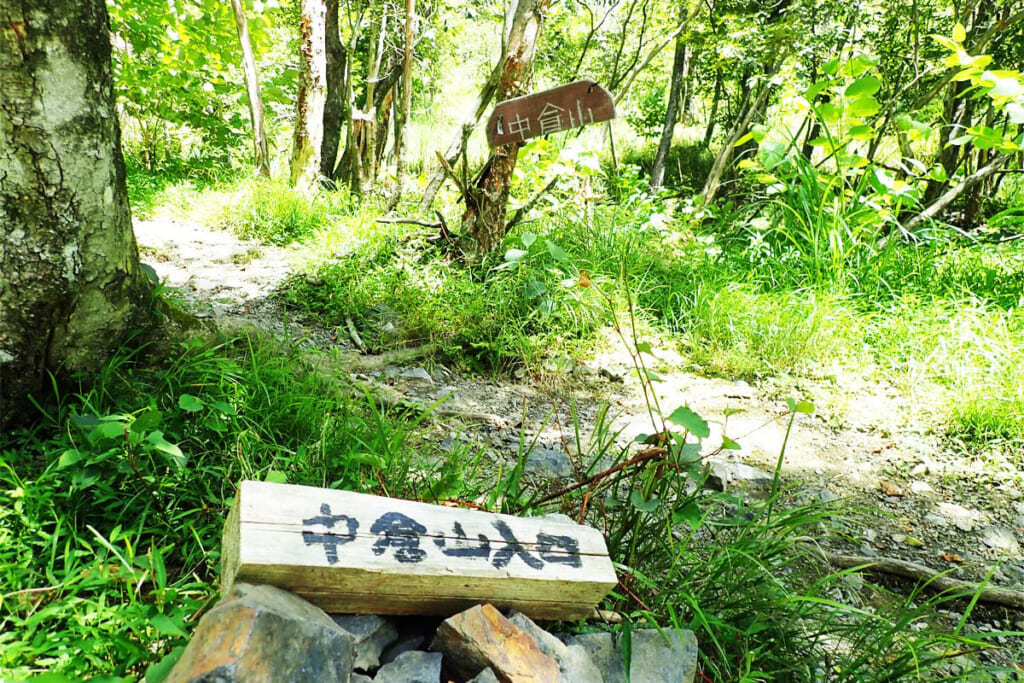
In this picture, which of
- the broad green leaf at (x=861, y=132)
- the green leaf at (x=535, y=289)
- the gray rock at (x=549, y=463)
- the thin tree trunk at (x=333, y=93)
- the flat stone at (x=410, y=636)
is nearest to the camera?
the flat stone at (x=410, y=636)

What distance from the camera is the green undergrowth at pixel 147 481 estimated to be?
4.61 feet

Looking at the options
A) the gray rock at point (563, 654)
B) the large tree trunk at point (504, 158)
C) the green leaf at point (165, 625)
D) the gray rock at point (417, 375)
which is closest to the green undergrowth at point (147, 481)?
the green leaf at point (165, 625)

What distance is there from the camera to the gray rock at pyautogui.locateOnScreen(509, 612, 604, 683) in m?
1.45

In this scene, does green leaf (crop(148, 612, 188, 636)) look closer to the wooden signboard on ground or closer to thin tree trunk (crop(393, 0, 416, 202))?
the wooden signboard on ground

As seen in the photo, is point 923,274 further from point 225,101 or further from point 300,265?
point 225,101

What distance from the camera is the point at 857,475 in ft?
9.80

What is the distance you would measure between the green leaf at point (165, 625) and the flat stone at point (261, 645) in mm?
102

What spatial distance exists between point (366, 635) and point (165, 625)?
0.39m

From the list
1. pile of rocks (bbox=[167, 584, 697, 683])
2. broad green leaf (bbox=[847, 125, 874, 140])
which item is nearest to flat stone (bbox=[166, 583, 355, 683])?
pile of rocks (bbox=[167, 584, 697, 683])

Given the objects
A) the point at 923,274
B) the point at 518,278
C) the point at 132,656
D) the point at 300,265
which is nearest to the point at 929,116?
the point at 923,274

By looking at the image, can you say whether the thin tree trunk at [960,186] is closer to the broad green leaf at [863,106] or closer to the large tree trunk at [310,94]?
the broad green leaf at [863,106]

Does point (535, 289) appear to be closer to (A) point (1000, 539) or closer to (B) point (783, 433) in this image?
(B) point (783, 433)

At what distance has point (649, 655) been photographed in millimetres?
1535

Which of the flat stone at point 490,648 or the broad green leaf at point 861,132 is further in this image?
the broad green leaf at point 861,132
